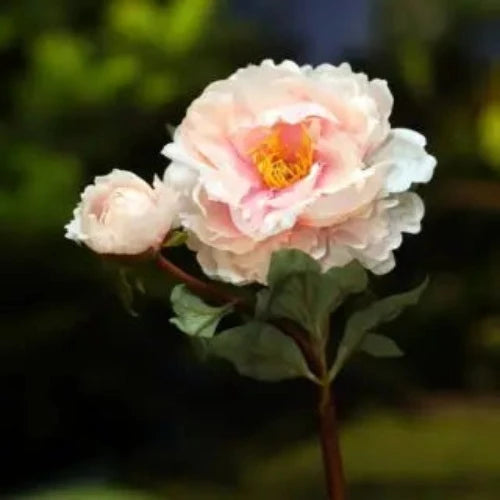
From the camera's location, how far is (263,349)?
76cm

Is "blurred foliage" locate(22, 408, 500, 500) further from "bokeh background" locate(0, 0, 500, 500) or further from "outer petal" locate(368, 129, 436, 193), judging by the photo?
"outer petal" locate(368, 129, 436, 193)

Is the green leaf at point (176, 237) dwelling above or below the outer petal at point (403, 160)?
below

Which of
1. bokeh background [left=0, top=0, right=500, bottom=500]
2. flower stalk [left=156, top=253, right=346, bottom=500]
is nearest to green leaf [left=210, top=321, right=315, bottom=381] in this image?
flower stalk [left=156, top=253, right=346, bottom=500]

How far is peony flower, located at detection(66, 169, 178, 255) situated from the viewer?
72cm

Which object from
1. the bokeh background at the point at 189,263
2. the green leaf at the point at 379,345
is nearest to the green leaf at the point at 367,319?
the green leaf at the point at 379,345

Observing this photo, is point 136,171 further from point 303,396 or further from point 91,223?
point 91,223

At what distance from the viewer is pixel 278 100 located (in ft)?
2.48

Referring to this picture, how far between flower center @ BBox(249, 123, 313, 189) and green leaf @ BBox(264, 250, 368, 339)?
5 centimetres

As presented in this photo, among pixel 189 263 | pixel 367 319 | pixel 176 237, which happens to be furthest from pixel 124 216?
pixel 189 263

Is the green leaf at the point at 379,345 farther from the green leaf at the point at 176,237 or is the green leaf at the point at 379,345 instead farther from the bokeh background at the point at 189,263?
the bokeh background at the point at 189,263

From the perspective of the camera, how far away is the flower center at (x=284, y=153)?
74 centimetres

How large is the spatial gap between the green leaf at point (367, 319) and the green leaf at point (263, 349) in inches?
1.0

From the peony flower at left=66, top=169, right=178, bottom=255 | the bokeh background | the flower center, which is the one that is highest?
the bokeh background

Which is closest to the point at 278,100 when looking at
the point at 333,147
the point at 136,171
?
the point at 333,147
